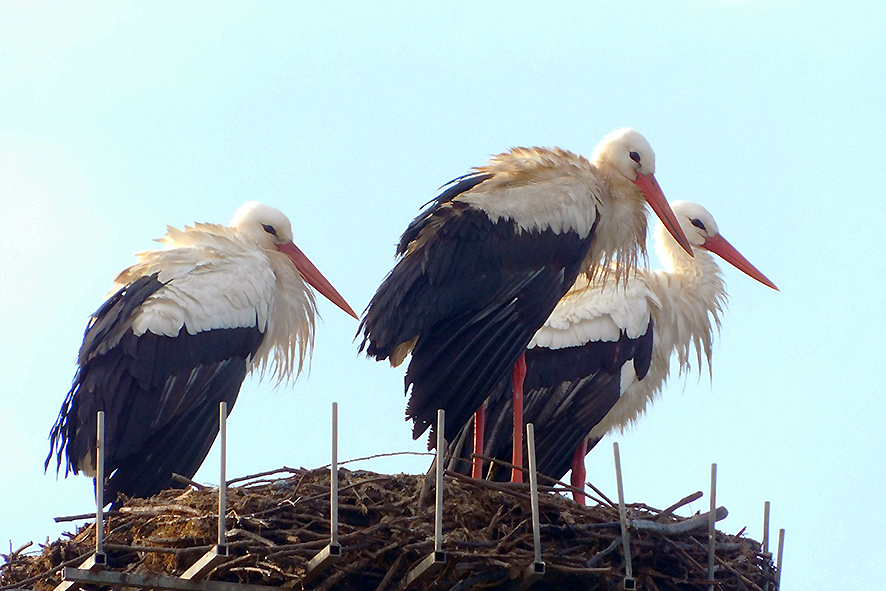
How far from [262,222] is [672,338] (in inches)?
88.6

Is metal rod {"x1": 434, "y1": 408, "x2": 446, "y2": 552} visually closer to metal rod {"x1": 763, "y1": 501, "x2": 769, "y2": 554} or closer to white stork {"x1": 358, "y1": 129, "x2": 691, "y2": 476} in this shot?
white stork {"x1": 358, "y1": 129, "x2": 691, "y2": 476}

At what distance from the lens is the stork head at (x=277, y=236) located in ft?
26.6

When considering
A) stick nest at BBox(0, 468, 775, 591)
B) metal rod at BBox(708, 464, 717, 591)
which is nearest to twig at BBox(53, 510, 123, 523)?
stick nest at BBox(0, 468, 775, 591)

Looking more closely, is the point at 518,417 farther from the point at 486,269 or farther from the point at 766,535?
the point at 766,535

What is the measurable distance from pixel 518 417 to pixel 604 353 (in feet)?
2.96

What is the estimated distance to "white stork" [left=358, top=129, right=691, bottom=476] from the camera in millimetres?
6266

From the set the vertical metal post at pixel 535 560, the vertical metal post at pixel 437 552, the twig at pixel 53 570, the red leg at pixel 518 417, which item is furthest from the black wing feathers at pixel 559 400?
the twig at pixel 53 570

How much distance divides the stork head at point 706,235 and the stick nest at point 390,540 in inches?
116

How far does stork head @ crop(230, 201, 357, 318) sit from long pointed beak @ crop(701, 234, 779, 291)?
2153mm

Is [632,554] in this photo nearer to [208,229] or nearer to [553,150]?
[553,150]

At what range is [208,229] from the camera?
768cm

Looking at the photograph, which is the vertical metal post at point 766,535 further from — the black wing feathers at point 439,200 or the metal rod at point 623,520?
the black wing feathers at point 439,200

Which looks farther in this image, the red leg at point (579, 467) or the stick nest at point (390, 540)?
the red leg at point (579, 467)

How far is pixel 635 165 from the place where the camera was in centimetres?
745
